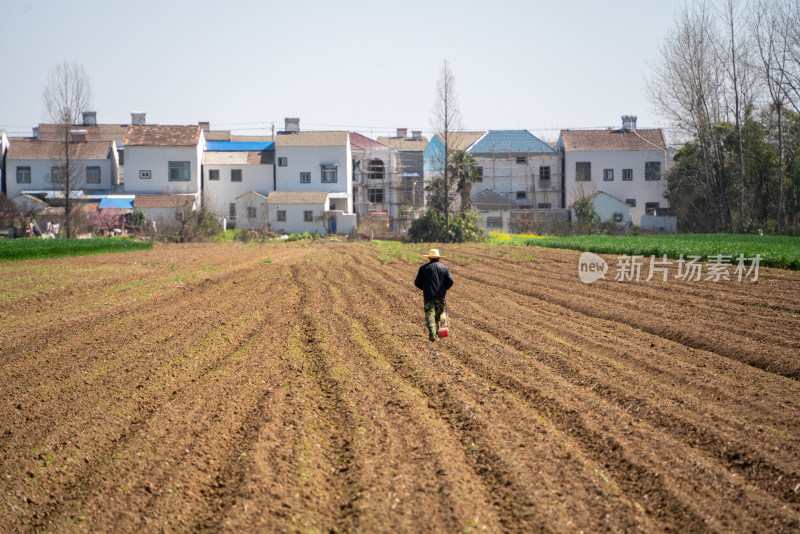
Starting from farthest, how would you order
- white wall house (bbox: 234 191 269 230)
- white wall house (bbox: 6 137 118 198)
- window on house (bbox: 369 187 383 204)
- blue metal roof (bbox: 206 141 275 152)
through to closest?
window on house (bbox: 369 187 383 204), blue metal roof (bbox: 206 141 275 152), white wall house (bbox: 6 137 118 198), white wall house (bbox: 234 191 269 230)

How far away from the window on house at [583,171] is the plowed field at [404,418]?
43812 millimetres

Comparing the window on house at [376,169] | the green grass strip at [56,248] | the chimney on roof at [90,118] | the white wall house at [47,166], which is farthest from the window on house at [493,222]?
the chimney on roof at [90,118]

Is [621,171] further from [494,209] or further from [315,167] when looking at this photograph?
[315,167]

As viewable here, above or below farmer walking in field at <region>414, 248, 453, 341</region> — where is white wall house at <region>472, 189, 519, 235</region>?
above

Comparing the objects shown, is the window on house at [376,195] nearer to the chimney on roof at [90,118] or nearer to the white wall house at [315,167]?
the white wall house at [315,167]

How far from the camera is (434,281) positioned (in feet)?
34.9

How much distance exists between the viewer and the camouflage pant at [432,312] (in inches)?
427

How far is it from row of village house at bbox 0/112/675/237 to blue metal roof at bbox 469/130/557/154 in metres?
0.10

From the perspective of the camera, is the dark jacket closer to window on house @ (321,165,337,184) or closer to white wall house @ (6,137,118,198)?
window on house @ (321,165,337,184)

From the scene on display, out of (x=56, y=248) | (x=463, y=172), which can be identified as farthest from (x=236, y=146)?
(x=56, y=248)

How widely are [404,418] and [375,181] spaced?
2180 inches

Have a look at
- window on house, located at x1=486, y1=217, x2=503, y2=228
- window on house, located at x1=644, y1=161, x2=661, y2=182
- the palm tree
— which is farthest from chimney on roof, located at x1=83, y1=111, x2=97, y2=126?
window on house, located at x1=644, y1=161, x2=661, y2=182

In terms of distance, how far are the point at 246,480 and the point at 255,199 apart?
4956 cm

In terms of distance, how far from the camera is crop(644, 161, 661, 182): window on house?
57.3 meters
